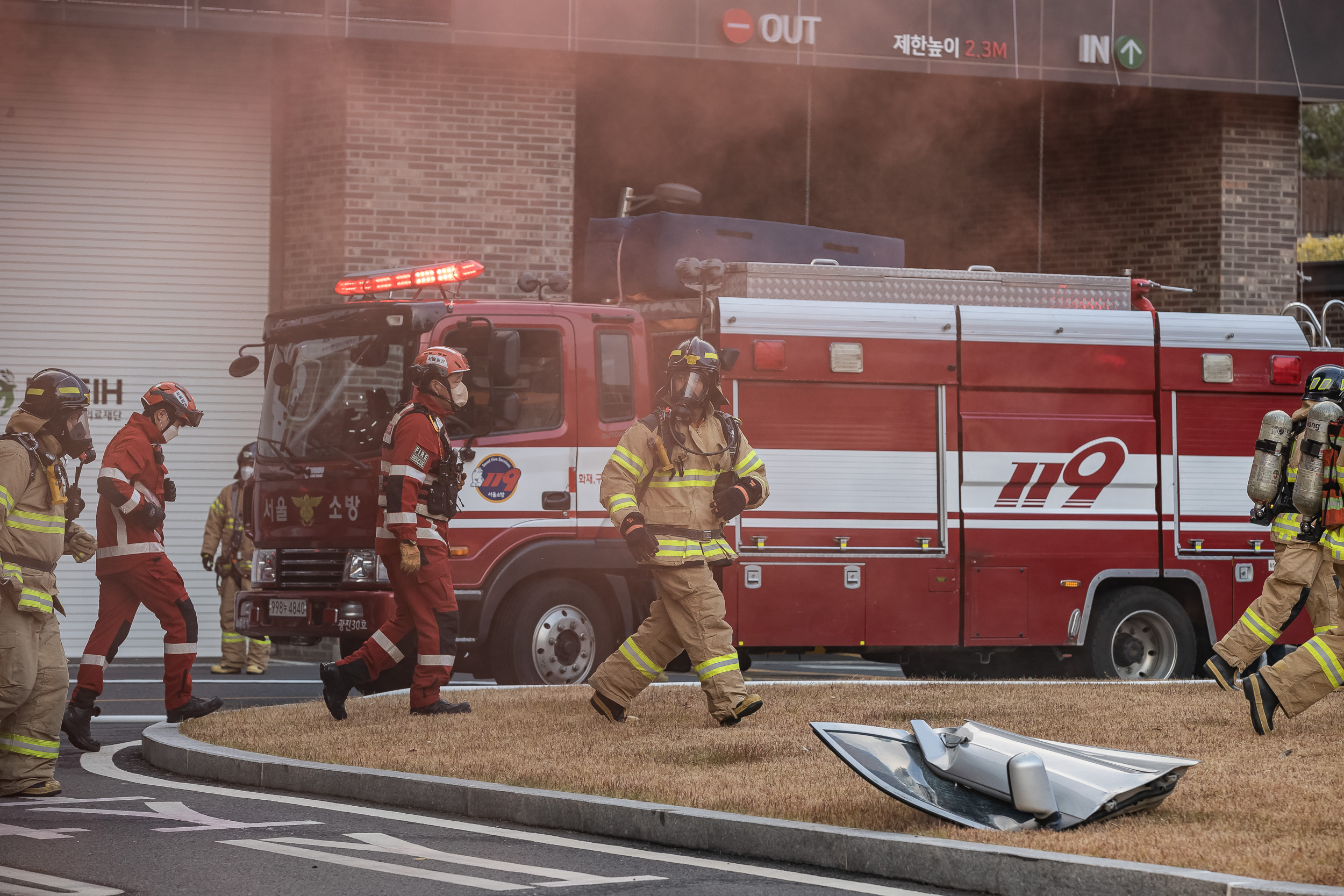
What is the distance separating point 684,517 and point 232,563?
645 cm

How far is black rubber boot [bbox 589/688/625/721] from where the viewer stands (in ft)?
27.2

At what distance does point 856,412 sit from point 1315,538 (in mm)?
3228

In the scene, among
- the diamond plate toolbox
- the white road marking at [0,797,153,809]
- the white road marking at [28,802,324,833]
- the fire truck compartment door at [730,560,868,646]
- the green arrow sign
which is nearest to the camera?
the white road marking at [28,802,324,833]

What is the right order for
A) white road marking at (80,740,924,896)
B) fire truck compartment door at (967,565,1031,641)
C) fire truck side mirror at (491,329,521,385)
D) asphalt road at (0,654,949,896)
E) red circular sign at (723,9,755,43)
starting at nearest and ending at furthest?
asphalt road at (0,654,949,896), white road marking at (80,740,924,896), fire truck side mirror at (491,329,521,385), fire truck compartment door at (967,565,1031,641), red circular sign at (723,9,755,43)

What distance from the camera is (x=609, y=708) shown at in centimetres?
831

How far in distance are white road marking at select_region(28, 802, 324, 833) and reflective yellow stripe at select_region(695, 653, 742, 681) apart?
229cm

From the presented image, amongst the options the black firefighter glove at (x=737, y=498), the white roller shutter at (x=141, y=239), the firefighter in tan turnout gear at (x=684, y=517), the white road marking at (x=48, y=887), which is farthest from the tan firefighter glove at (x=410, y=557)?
the white roller shutter at (x=141, y=239)

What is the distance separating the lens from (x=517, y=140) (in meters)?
14.4

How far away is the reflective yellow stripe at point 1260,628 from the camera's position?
30.0 feet

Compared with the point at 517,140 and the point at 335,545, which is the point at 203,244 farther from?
the point at 335,545

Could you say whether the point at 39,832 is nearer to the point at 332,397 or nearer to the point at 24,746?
the point at 24,746

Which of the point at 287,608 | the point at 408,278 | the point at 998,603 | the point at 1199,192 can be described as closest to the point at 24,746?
the point at 287,608

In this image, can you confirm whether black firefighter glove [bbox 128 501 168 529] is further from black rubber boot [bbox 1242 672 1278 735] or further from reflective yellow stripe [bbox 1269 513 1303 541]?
reflective yellow stripe [bbox 1269 513 1303 541]

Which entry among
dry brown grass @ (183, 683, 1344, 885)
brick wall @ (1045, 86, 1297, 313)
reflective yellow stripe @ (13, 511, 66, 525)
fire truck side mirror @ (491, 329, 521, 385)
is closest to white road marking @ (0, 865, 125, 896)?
dry brown grass @ (183, 683, 1344, 885)
